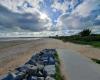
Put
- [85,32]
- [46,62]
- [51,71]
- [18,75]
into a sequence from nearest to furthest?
[18,75] < [51,71] < [46,62] < [85,32]

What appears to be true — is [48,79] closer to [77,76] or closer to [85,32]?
[77,76]

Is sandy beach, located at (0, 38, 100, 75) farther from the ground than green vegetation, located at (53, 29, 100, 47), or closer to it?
farther from the ground

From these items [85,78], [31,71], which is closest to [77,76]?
[85,78]

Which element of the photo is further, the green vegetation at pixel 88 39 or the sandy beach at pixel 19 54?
the green vegetation at pixel 88 39

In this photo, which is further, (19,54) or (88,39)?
(88,39)

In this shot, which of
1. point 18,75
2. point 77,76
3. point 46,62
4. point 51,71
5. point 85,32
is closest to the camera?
point 18,75

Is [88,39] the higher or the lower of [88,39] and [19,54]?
the lower

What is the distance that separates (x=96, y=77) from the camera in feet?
35.8

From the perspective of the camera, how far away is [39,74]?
9867 mm

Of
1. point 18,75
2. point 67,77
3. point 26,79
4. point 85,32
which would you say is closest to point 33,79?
point 26,79

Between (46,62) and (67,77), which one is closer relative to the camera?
(67,77)

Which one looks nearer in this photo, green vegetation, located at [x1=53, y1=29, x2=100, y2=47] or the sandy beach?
the sandy beach

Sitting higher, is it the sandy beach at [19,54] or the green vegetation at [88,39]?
the sandy beach at [19,54]

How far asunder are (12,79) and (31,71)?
4.63 feet
